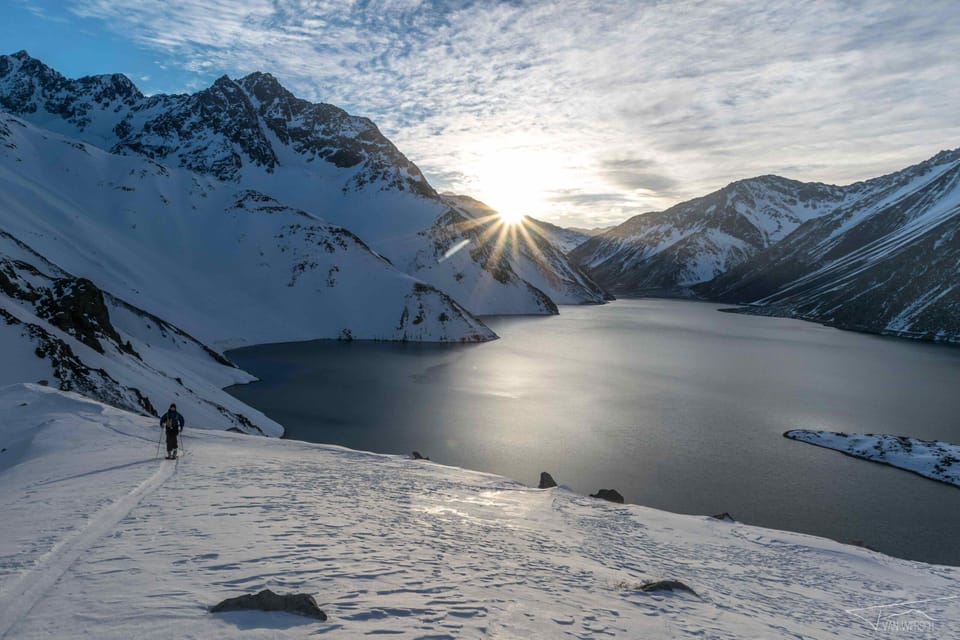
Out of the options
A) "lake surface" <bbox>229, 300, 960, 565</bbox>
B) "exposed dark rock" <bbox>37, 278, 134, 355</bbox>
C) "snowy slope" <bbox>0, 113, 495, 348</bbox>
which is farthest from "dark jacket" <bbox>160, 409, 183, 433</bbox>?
"snowy slope" <bbox>0, 113, 495, 348</bbox>

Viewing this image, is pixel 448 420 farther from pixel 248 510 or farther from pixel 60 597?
pixel 60 597

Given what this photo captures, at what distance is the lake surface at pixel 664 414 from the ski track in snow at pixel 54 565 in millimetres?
25961

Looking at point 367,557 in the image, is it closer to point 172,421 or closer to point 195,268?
point 172,421

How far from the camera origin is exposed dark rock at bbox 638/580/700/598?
13.2 meters

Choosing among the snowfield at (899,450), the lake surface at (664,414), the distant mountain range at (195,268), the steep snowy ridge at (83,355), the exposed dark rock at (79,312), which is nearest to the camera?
the steep snowy ridge at (83,355)

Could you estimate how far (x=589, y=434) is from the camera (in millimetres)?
47125

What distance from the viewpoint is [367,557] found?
40.6 ft

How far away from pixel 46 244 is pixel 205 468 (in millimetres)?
86311

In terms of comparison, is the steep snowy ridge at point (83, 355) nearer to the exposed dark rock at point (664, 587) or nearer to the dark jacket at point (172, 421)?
the dark jacket at point (172, 421)

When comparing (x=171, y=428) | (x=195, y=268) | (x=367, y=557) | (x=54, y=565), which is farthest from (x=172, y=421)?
(x=195, y=268)

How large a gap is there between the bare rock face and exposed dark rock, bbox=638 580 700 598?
8223 millimetres

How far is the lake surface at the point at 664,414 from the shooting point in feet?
112

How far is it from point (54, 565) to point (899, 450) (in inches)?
2095

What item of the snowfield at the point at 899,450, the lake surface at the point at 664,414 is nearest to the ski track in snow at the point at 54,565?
the lake surface at the point at 664,414
